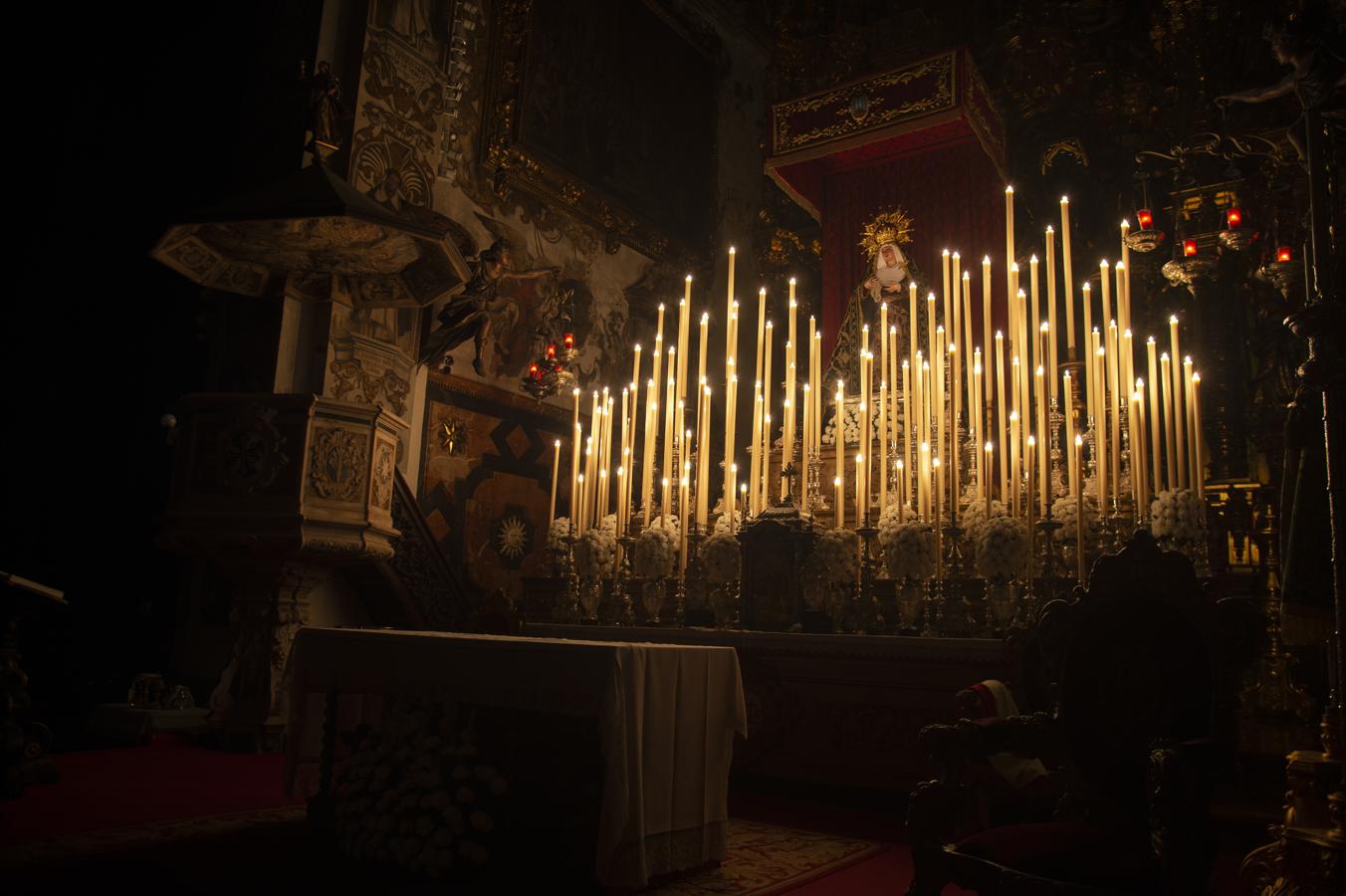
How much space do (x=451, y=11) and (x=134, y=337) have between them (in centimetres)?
371

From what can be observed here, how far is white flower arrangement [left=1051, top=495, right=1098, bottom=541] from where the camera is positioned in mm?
4551

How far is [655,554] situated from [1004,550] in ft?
6.65

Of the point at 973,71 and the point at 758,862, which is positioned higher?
the point at 973,71

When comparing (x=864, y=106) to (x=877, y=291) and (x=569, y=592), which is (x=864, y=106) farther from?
(x=569, y=592)

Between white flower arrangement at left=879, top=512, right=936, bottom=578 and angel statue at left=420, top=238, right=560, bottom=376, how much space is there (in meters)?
4.09

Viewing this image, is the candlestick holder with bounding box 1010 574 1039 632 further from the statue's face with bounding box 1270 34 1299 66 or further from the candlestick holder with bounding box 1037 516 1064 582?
the statue's face with bounding box 1270 34 1299 66

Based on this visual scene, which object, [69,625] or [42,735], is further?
[69,625]

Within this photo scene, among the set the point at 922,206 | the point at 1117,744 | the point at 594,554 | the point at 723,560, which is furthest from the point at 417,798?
the point at 922,206

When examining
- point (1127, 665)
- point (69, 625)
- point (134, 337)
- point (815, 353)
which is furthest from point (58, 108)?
point (1127, 665)

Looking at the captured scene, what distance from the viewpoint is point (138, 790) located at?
425 cm

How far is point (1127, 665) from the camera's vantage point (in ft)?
8.04

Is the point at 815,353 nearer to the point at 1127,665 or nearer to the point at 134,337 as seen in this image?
the point at 1127,665

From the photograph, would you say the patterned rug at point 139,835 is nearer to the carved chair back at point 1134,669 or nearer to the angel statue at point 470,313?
the carved chair back at point 1134,669

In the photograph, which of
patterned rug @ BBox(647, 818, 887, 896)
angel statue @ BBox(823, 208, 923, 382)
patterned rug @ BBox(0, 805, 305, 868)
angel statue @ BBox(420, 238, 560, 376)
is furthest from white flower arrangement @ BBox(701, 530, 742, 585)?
angel statue @ BBox(823, 208, 923, 382)
